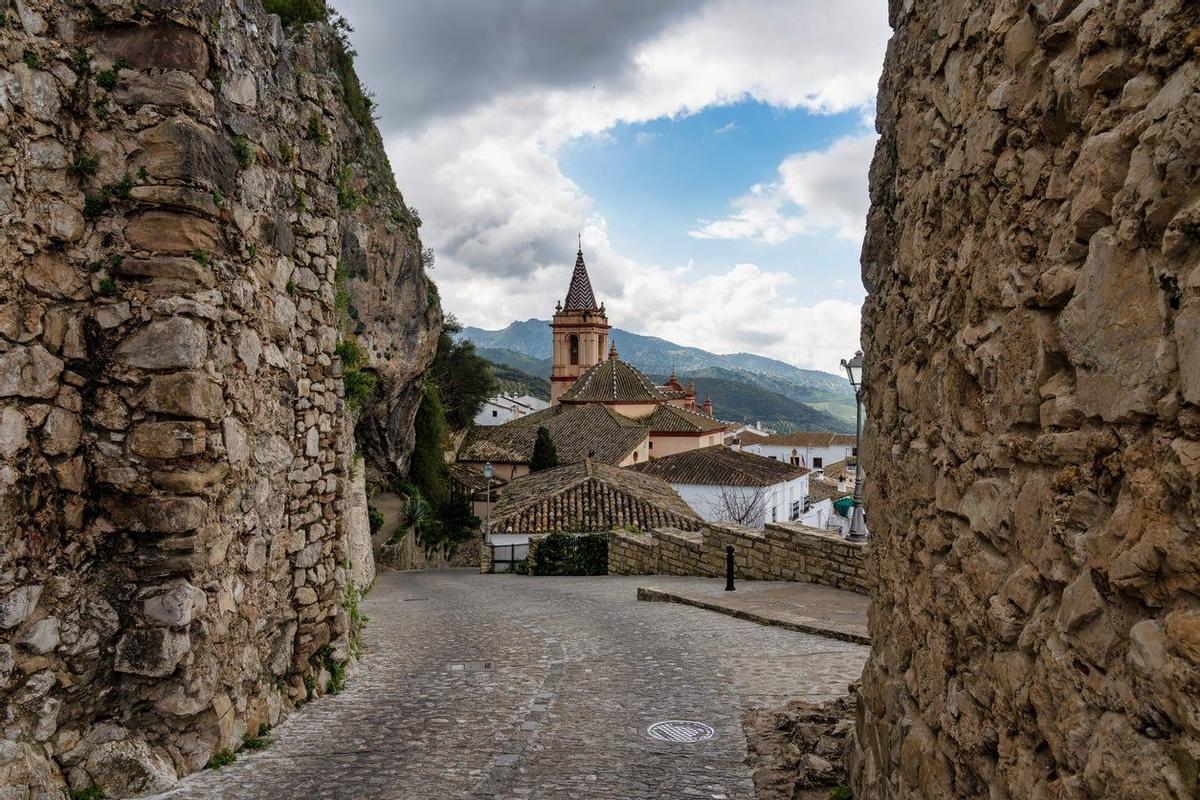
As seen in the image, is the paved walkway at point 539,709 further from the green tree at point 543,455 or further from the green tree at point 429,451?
the green tree at point 543,455

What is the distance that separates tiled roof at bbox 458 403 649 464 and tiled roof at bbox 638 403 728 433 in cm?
408

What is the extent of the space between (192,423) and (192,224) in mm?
1190

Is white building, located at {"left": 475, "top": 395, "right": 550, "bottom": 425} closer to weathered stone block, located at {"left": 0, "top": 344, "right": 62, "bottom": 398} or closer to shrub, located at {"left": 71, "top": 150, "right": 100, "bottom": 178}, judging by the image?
shrub, located at {"left": 71, "top": 150, "right": 100, "bottom": 178}

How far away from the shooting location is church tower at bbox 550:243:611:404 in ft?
209

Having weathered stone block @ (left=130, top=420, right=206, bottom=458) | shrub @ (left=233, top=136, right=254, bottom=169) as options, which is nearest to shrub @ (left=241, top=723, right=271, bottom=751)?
weathered stone block @ (left=130, top=420, right=206, bottom=458)

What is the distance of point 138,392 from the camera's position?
4.74m

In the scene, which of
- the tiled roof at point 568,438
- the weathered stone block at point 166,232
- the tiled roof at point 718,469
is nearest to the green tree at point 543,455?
the tiled roof at point 568,438

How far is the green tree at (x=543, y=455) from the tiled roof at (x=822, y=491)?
646 inches

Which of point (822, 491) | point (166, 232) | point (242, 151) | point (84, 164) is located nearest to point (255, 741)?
point (166, 232)

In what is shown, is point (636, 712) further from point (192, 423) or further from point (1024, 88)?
point (1024, 88)

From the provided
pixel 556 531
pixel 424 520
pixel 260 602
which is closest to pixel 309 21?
pixel 260 602

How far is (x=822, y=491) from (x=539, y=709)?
48.0 metres

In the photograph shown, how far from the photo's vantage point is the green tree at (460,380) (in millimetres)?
39312

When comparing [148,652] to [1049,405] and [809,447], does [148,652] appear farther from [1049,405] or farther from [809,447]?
[809,447]
